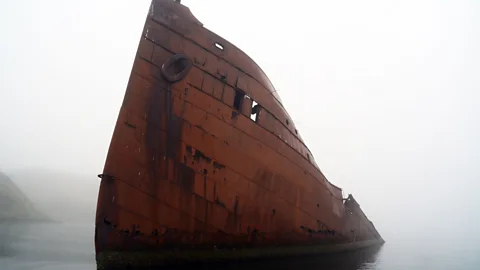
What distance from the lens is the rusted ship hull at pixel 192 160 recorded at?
594cm

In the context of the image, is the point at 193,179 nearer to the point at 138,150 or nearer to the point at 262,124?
the point at 138,150

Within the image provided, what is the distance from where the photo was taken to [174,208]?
240 inches

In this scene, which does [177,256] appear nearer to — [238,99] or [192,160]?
[192,160]

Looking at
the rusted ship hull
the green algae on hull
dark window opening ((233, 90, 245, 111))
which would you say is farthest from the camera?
dark window opening ((233, 90, 245, 111))

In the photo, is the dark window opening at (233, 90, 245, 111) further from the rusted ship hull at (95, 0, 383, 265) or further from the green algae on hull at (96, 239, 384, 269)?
the green algae on hull at (96, 239, 384, 269)

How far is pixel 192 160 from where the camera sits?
635 centimetres

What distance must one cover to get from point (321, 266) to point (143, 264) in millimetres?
4651

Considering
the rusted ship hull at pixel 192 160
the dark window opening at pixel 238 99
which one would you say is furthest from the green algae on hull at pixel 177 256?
the dark window opening at pixel 238 99

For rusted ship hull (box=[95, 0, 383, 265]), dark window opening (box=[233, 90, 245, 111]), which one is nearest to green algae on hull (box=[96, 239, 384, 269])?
rusted ship hull (box=[95, 0, 383, 265])

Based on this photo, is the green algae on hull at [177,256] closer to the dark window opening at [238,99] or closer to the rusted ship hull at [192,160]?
the rusted ship hull at [192,160]

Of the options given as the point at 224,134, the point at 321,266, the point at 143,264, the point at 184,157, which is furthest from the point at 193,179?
the point at 321,266

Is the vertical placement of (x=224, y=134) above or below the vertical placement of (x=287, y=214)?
above

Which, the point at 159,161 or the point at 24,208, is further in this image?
the point at 24,208

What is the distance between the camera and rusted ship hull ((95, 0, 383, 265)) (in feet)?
19.5
